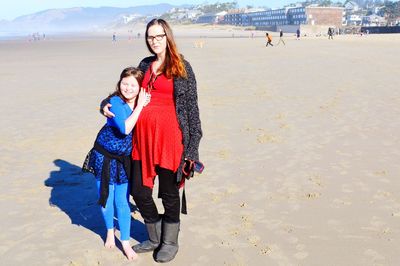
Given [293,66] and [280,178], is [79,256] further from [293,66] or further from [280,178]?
[293,66]

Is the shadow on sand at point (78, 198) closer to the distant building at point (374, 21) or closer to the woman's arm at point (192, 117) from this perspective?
the woman's arm at point (192, 117)

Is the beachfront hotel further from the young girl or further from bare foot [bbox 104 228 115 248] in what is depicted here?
the young girl

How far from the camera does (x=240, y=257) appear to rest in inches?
161

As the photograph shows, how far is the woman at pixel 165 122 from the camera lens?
3465 millimetres

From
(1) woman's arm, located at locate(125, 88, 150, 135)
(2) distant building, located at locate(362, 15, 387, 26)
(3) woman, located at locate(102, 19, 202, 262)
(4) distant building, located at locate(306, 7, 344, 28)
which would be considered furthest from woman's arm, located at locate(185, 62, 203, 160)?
(2) distant building, located at locate(362, 15, 387, 26)

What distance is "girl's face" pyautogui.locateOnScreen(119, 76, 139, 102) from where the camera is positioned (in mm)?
3559

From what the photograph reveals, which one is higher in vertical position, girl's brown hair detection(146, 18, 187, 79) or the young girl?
girl's brown hair detection(146, 18, 187, 79)

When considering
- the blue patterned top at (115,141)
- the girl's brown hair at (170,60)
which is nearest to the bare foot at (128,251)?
the blue patterned top at (115,141)

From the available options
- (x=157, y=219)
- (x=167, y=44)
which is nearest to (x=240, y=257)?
(x=157, y=219)

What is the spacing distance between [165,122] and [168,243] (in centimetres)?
124

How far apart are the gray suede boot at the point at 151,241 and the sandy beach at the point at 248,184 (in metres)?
0.08

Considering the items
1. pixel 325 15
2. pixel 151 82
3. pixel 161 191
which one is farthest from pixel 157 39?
pixel 325 15

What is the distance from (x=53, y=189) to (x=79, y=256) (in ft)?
6.89

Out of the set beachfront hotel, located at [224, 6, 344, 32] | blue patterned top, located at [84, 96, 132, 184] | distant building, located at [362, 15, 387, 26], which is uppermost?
blue patterned top, located at [84, 96, 132, 184]
